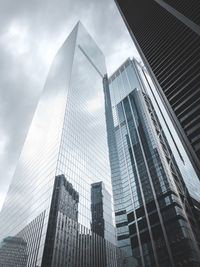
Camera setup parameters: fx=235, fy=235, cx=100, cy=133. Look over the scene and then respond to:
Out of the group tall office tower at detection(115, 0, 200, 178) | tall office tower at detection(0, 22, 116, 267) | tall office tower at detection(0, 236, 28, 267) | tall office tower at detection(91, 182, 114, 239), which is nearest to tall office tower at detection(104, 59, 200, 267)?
tall office tower at detection(0, 22, 116, 267)

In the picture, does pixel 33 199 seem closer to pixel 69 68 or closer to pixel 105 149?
pixel 105 149

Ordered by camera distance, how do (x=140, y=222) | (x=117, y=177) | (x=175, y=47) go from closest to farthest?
(x=175, y=47)
(x=140, y=222)
(x=117, y=177)

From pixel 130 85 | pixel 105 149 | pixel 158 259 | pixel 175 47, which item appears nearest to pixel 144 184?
pixel 105 149

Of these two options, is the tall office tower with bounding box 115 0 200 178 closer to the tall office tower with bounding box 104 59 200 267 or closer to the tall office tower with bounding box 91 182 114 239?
the tall office tower with bounding box 91 182 114 239

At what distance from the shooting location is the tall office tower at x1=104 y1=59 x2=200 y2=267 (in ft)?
238

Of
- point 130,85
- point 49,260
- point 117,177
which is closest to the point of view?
point 49,260

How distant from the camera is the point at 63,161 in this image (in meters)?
66.9

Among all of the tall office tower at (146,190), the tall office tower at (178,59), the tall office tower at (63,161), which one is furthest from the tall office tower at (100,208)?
the tall office tower at (178,59)

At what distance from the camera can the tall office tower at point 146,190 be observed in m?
72.5

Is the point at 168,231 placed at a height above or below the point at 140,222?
below

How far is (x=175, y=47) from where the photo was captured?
2081cm

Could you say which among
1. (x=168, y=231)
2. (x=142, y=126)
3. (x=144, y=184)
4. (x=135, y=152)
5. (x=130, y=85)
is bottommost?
(x=168, y=231)

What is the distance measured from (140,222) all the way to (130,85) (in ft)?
267

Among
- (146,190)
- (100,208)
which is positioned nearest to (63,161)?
(100,208)
